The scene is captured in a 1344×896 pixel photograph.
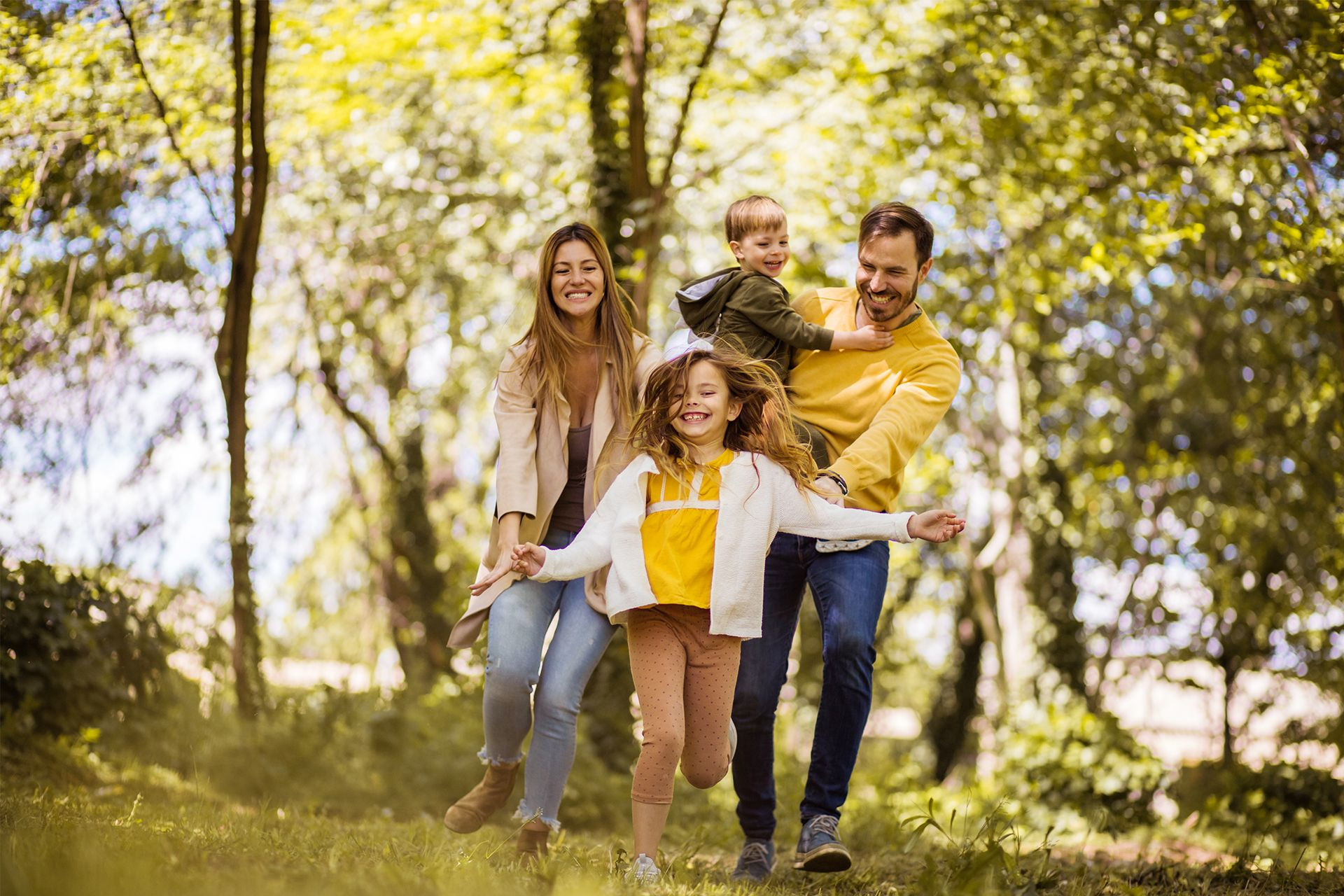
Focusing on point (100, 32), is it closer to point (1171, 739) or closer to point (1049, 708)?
point (1049, 708)

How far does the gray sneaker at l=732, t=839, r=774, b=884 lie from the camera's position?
4.08 meters

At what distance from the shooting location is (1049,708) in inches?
364

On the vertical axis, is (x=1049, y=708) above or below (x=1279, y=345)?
below

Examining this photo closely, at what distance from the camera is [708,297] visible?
4.26m

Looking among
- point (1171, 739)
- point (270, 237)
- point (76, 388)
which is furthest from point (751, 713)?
point (1171, 739)

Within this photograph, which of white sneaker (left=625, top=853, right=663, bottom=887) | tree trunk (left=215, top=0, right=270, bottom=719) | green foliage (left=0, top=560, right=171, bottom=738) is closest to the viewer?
white sneaker (left=625, top=853, right=663, bottom=887)

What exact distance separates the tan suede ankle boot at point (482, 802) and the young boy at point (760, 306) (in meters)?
1.45

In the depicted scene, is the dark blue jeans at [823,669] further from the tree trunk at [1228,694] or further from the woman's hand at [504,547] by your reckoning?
the tree trunk at [1228,694]

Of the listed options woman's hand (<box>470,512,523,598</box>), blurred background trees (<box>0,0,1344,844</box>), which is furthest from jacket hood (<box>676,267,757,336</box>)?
blurred background trees (<box>0,0,1344,844</box>)

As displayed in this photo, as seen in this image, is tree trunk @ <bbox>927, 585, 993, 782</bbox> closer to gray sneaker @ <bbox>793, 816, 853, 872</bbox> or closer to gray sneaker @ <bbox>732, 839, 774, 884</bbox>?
gray sneaker @ <bbox>732, 839, 774, 884</bbox>

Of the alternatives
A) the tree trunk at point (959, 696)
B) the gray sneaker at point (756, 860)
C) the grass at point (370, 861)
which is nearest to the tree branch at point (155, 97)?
the grass at point (370, 861)

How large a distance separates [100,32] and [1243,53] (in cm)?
626

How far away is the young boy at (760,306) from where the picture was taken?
4047 mm

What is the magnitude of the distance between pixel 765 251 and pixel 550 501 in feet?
3.73
